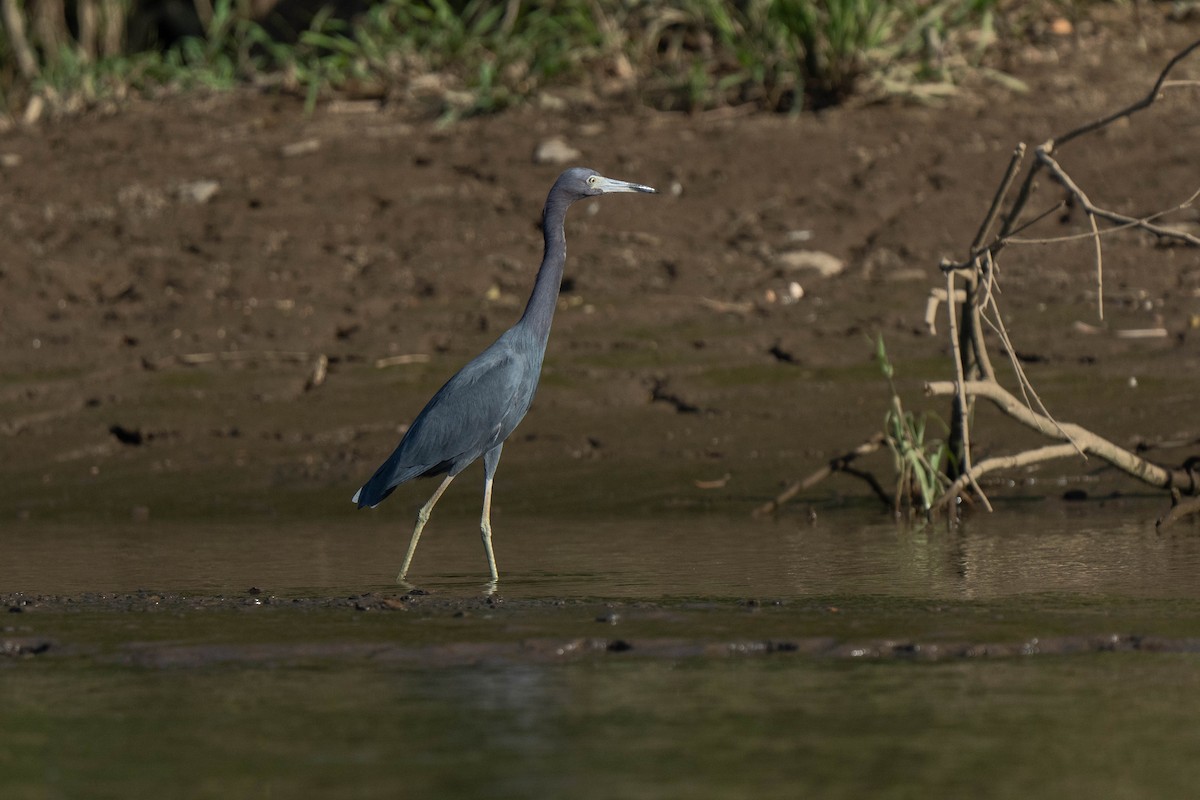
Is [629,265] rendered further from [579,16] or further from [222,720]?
[222,720]

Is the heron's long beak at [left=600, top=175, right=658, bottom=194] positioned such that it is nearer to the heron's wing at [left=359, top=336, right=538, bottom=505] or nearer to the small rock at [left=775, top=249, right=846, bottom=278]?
the heron's wing at [left=359, top=336, right=538, bottom=505]

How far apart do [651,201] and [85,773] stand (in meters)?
7.77

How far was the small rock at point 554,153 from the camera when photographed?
1172cm

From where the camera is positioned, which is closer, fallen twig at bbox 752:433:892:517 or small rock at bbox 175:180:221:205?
fallen twig at bbox 752:433:892:517

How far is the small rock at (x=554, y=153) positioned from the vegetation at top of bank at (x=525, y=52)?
33.6 inches

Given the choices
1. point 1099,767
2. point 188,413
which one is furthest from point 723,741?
point 188,413

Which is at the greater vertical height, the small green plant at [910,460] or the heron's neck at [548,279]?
the heron's neck at [548,279]

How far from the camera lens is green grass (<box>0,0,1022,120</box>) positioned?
470 inches

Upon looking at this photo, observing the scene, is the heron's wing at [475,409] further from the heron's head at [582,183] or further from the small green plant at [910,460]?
the small green plant at [910,460]

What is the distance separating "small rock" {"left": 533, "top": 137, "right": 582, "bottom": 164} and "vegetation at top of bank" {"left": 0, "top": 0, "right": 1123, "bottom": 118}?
0.85m

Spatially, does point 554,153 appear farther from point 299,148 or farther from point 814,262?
point 814,262

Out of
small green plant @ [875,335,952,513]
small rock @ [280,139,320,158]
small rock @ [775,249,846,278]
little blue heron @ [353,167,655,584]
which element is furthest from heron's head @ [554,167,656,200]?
small rock @ [280,139,320,158]

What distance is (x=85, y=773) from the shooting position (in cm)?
400

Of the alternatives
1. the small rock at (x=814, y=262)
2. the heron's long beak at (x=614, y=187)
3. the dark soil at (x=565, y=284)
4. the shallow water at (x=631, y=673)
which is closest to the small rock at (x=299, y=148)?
the dark soil at (x=565, y=284)
